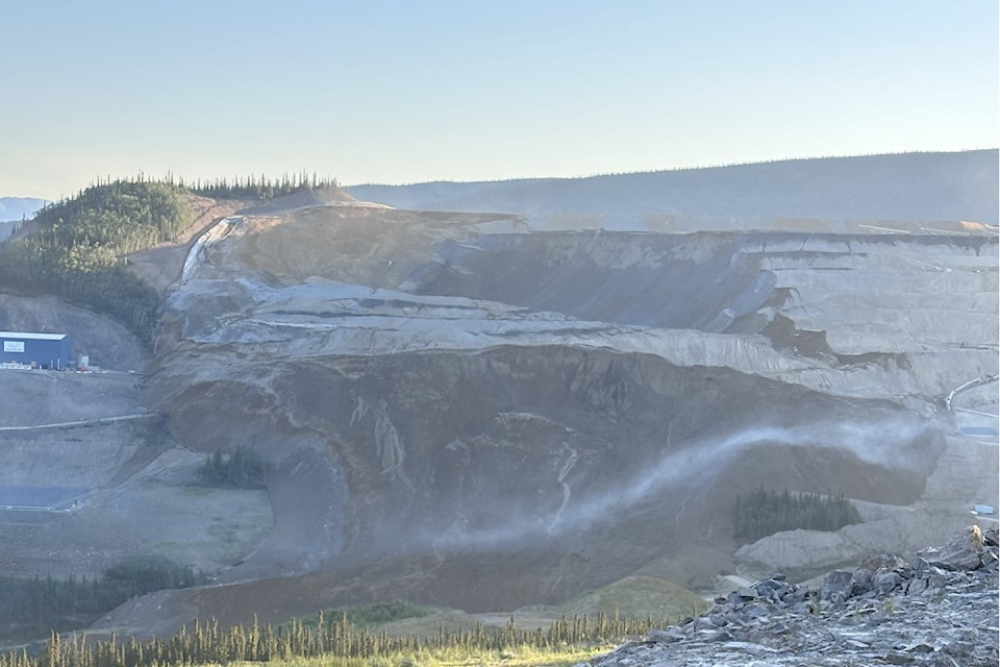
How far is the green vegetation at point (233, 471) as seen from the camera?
42.2 m

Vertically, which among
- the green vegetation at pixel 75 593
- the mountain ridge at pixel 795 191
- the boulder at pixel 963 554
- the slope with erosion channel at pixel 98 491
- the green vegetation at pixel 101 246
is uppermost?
the mountain ridge at pixel 795 191

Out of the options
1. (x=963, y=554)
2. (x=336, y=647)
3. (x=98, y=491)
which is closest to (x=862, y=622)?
(x=963, y=554)

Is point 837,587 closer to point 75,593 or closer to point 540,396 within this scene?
point 75,593

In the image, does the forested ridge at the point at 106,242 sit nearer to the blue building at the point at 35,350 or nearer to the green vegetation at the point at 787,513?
the blue building at the point at 35,350

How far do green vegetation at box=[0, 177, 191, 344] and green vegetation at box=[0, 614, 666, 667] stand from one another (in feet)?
108

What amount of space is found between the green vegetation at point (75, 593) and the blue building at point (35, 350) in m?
19.0

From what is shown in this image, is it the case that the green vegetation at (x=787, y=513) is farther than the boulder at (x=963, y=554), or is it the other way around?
the green vegetation at (x=787, y=513)

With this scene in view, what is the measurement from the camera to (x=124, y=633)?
102 feet

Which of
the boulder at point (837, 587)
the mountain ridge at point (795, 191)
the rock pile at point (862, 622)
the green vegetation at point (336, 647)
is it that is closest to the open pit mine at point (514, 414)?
the green vegetation at point (336, 647)

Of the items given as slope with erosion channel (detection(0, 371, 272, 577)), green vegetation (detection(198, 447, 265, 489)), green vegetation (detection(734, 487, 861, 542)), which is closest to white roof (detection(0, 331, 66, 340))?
slope with erosion channel (detection(0, 371, 272, 577))

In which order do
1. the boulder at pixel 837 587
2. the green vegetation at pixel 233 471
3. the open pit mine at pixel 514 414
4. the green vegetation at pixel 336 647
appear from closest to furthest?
1. the boulder at pixel 837 587
2. the green vegetation at pixel 336 647
3. the open pit mine at pixel 514 414
4. the green vegetation at pixel 233 471

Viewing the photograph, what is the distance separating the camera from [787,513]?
38875 mm

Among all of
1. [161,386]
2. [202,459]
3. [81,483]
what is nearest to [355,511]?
[202,459]

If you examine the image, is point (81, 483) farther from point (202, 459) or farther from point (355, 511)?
point (355, 511)
